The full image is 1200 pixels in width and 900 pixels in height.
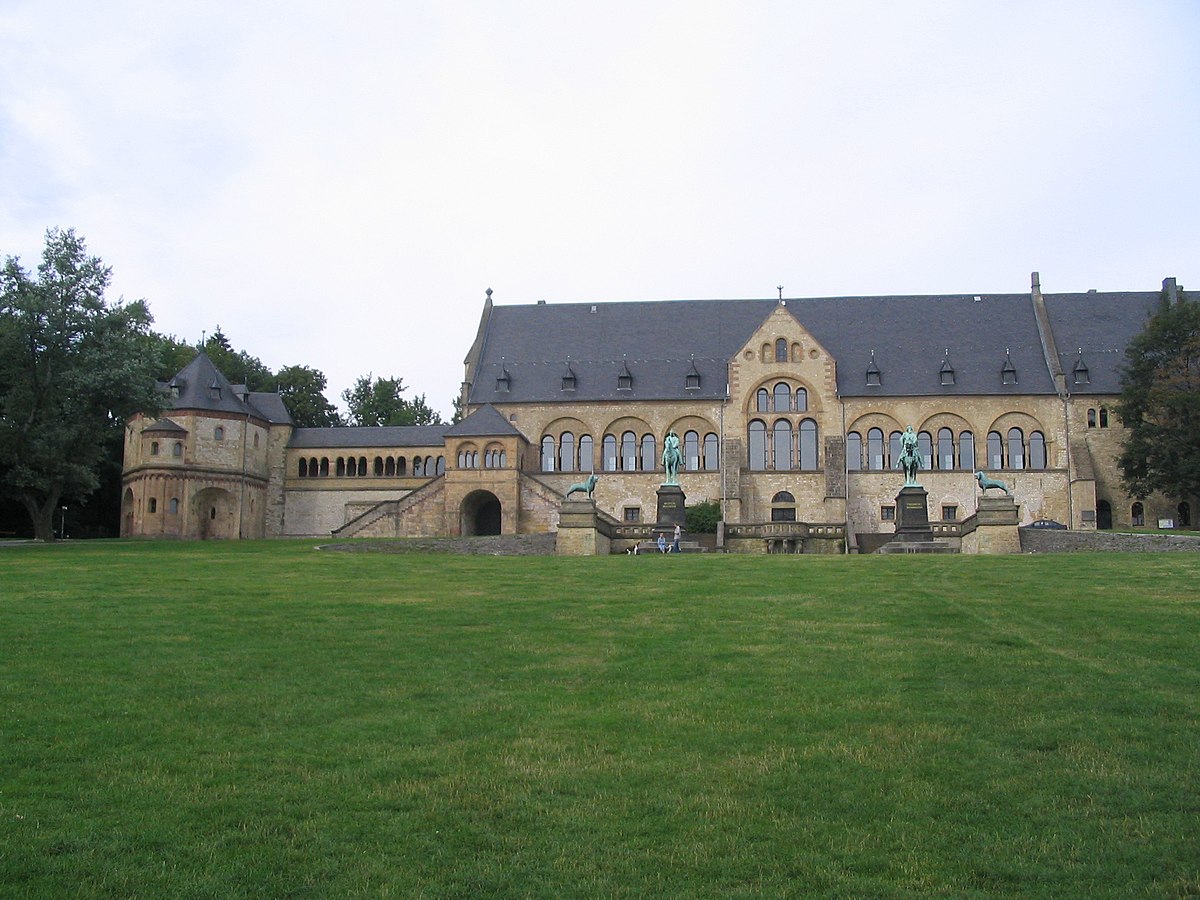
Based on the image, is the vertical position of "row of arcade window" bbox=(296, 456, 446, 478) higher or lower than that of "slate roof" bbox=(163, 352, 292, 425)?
lower

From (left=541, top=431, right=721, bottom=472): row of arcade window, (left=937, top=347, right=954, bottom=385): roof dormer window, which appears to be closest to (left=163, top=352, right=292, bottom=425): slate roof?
(left=541, top=431, right=721, bottom=472): row of arcade window

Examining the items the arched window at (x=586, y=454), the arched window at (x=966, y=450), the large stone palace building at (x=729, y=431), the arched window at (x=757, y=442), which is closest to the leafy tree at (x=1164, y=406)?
the large stone palace building at (x=729, y=431)

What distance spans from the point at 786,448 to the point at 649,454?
8.05 m

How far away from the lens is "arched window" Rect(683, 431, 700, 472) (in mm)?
67125

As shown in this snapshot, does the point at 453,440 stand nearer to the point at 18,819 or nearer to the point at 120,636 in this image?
the point at 120,636

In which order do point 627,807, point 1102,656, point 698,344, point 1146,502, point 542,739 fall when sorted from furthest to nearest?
point 698,344
point 1146,502
point 1102,656
point 542,739
point 627,807

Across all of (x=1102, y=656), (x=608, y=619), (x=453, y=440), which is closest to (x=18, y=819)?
(x=608, y=619)

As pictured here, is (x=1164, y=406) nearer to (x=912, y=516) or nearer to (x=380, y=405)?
(x=912, y=516)

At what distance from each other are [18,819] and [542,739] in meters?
4.78

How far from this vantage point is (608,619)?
1933cm

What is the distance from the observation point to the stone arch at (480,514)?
63750 mm

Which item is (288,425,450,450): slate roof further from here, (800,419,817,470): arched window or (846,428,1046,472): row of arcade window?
(846,428,1046,472): row of arcade window

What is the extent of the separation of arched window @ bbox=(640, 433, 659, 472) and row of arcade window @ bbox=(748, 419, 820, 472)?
18.8 ft

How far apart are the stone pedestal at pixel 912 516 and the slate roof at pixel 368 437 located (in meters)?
32.9
